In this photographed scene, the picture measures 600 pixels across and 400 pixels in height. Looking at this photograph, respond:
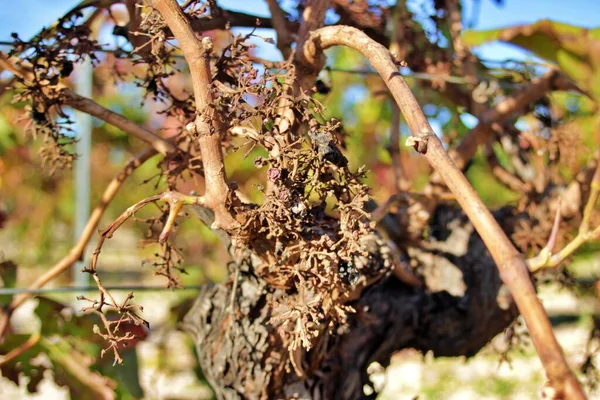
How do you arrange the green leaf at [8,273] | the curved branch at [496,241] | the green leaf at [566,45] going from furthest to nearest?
the green leaf at [566,45], the green leaf at [8,273], the curved branch at [496,241]

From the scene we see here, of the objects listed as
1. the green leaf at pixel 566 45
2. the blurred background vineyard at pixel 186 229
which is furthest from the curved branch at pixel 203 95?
the green leaf at pixel 566 45

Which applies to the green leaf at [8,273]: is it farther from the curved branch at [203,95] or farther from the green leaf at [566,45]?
the green leaf at [566,45]

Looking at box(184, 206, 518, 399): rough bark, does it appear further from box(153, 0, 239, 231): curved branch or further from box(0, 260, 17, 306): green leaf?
box(0, 260, 17, 306): green leaf

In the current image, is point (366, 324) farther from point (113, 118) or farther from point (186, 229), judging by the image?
point (186, 229)

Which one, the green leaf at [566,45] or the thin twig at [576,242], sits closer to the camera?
the thin twig at [576,242]

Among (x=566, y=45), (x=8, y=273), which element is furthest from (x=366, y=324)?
(x=566, y=45)

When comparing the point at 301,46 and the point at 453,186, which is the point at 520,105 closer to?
the point at 301,46
